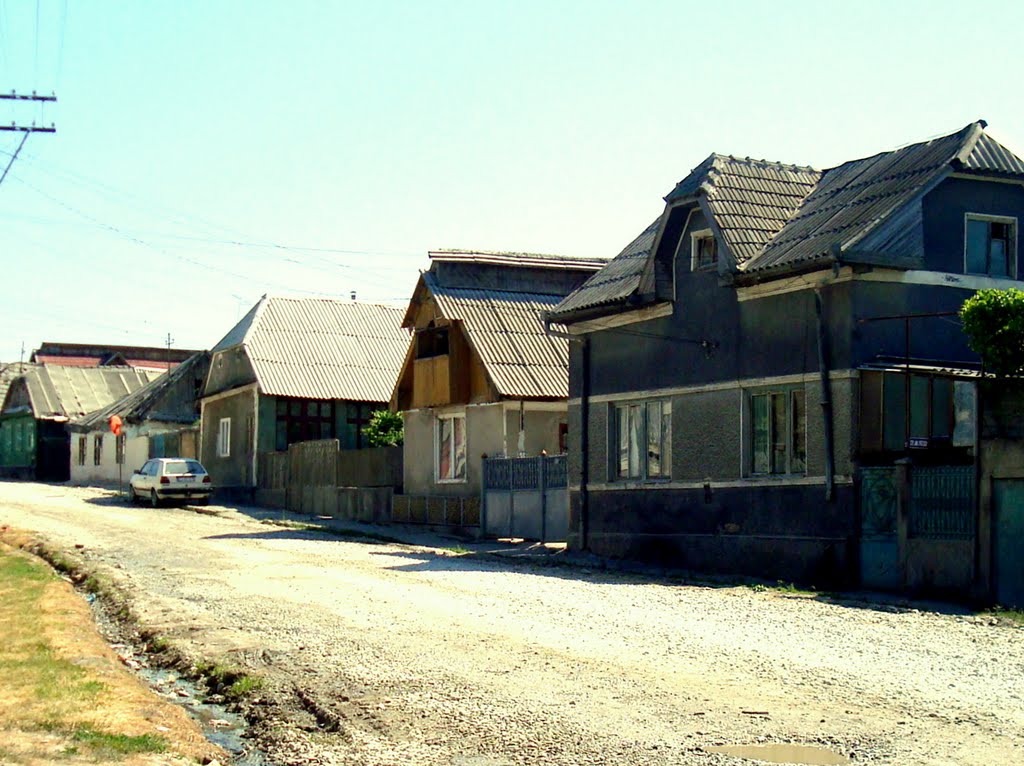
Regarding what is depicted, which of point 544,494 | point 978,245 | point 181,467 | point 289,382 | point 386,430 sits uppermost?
point 978,245

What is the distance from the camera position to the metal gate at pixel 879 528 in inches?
762

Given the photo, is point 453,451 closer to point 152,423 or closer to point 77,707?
point 77,707

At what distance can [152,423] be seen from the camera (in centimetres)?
5688

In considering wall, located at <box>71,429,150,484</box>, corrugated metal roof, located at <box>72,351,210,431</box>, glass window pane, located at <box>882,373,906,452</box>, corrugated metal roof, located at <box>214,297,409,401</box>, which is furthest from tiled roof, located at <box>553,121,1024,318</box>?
wall, located at <box>71,429,150,484</box>

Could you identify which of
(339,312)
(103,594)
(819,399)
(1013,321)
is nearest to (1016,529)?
(1013,321)

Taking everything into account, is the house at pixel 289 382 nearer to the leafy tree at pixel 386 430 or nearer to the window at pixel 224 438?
the window at pixel 224 438

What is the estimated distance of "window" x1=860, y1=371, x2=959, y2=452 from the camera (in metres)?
20.2

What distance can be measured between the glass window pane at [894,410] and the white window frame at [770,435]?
1449 mm

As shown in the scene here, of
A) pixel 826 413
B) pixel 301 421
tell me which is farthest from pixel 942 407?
pixel 301 421

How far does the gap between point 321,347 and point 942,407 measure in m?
30.6

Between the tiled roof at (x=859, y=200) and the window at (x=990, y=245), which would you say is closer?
the tiled roof at (x=859, y=200)

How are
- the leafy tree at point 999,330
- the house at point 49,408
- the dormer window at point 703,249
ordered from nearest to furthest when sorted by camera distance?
the leafy tree at point 999,330, the dormer window at point 703,249, the house at point 49,408

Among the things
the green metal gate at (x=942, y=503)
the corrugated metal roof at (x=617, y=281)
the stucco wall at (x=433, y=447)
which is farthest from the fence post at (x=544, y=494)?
the green metal gate at (x=942, y=503)

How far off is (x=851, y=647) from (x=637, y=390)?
12.8 meters
